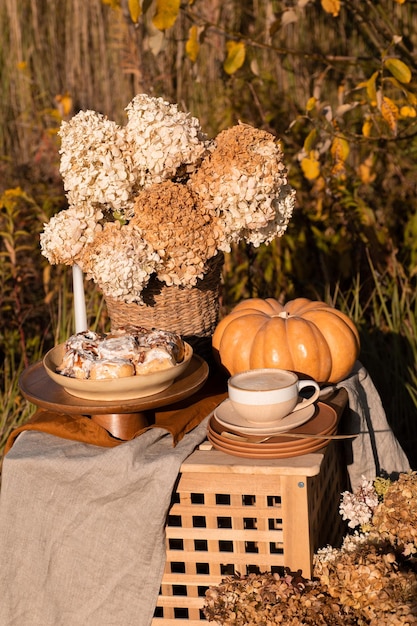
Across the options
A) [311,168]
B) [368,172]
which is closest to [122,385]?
[311,168]

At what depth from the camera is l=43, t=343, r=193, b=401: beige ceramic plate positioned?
2.07 metres

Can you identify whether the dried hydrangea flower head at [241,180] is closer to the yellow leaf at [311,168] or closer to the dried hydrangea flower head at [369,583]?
→ the dried hydrangea flower head at [369,583]

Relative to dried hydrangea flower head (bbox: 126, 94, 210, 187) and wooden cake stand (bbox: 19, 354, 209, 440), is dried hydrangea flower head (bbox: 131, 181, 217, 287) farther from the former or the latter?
wooden cake stand (bbox: 19, 354, 209, 440)

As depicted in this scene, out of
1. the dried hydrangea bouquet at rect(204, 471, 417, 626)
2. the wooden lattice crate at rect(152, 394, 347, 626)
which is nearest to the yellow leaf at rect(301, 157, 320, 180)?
the wooden lattice crate at rect(152, 394, 347, 626)

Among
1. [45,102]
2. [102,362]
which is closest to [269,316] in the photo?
[102,362]

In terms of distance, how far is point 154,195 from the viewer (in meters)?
2.30

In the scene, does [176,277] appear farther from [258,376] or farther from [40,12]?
[40,12]

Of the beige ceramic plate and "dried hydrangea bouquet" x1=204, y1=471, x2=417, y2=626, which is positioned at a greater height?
the beige ceramic plate

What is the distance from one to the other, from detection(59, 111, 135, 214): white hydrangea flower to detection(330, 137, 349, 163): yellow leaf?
58.1 inches

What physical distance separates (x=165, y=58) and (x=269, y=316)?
3.01 metres

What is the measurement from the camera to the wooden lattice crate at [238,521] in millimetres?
1993

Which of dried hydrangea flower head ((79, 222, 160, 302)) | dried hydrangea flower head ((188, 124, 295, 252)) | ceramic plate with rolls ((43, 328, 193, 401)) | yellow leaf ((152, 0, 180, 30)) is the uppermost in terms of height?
yellow leaf ((152, 0, 180, 30))

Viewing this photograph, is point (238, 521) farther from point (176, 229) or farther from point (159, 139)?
point (159, 139)

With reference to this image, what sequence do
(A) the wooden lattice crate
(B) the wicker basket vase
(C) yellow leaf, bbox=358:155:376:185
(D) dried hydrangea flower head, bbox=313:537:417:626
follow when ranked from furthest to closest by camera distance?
(C) yellow leaf, bbox=358:155:376:185 < (B) the wicker basket vase < (A) the wooden lattice crate < (D) dried hydrangea flower head, bbox=313:537:417:626
